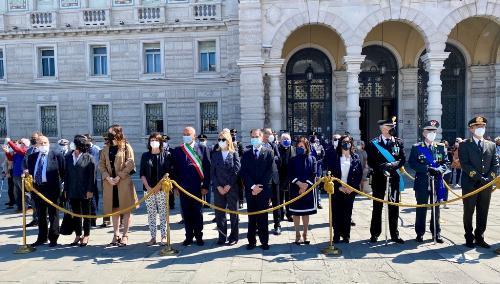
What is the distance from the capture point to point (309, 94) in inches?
850

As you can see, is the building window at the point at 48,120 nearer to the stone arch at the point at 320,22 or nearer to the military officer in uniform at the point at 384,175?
the stone arch at the point at 320,22

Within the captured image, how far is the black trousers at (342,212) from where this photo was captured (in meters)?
7.38

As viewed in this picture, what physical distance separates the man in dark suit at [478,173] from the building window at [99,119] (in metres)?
20.1

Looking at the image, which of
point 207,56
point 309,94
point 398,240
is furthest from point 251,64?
point 398,240

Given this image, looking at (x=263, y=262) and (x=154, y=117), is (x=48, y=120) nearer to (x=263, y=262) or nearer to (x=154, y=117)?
(x=154, y=117)

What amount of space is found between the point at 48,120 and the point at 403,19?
20439 mm

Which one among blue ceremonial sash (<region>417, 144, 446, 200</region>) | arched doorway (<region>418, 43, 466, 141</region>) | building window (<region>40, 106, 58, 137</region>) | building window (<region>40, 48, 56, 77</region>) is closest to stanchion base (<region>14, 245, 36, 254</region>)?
blue ceremonial sash (<region>417, 144, 446, 200</region>)

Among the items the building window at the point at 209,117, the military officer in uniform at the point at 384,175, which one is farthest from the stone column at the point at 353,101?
the military officer in uniform at the point at 384,175

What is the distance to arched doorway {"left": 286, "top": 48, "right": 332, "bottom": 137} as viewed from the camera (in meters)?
21.6

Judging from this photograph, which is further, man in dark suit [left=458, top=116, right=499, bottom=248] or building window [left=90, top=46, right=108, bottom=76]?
building window [left=90, top=46, right=108, bottom=76]

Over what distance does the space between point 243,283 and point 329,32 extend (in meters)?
17.9

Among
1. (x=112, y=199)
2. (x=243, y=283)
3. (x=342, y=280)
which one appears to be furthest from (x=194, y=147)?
(x=342, y=280)

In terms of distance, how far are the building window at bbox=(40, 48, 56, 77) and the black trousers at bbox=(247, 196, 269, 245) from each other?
67.3ft

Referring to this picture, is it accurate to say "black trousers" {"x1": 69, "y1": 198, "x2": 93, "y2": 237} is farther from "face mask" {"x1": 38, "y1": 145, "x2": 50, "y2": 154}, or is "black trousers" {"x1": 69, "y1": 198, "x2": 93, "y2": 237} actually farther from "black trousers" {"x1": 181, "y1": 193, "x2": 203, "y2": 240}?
"black trousers" {"x1": 181, "y1": 193, "x2": 203, "y2": 240}
